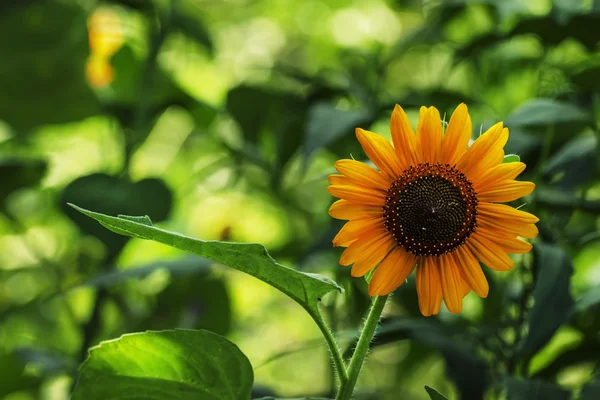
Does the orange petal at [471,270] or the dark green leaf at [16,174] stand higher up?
the orange petal at [471,270]

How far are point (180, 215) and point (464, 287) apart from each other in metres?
0.89

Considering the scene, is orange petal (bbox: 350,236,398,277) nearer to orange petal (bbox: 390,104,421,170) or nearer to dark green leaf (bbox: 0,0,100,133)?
orange petal (bbox: 390,104,421,170)

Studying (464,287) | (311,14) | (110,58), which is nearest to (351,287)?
(464,287)

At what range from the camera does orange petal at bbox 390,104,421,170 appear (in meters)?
0.41

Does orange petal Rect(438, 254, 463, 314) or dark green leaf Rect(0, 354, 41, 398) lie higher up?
orange petal Rect(438, 254, 463, 314)

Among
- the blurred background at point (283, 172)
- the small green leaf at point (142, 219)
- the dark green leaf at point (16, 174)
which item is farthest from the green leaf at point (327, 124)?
the dark green leaf at point (16, 174)

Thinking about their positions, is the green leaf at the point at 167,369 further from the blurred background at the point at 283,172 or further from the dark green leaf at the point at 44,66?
the dark green leaf at the point at 44,66

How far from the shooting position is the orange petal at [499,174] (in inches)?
16.1

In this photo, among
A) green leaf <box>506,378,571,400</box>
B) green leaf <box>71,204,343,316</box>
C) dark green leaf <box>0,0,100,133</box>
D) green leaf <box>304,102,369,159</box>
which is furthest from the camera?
dark green leaf <box>0,0,100,133</box>

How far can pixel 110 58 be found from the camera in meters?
1.00

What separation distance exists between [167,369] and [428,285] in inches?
5.9

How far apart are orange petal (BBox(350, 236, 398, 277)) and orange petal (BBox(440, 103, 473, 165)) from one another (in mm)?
56

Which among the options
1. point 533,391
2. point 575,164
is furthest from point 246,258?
point 575,164

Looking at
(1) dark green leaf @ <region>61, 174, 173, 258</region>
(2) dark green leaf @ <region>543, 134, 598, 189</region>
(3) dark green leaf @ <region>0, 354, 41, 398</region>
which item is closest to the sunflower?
(2) dark green leaf @ <region>543, 134, 598, 189</region>
